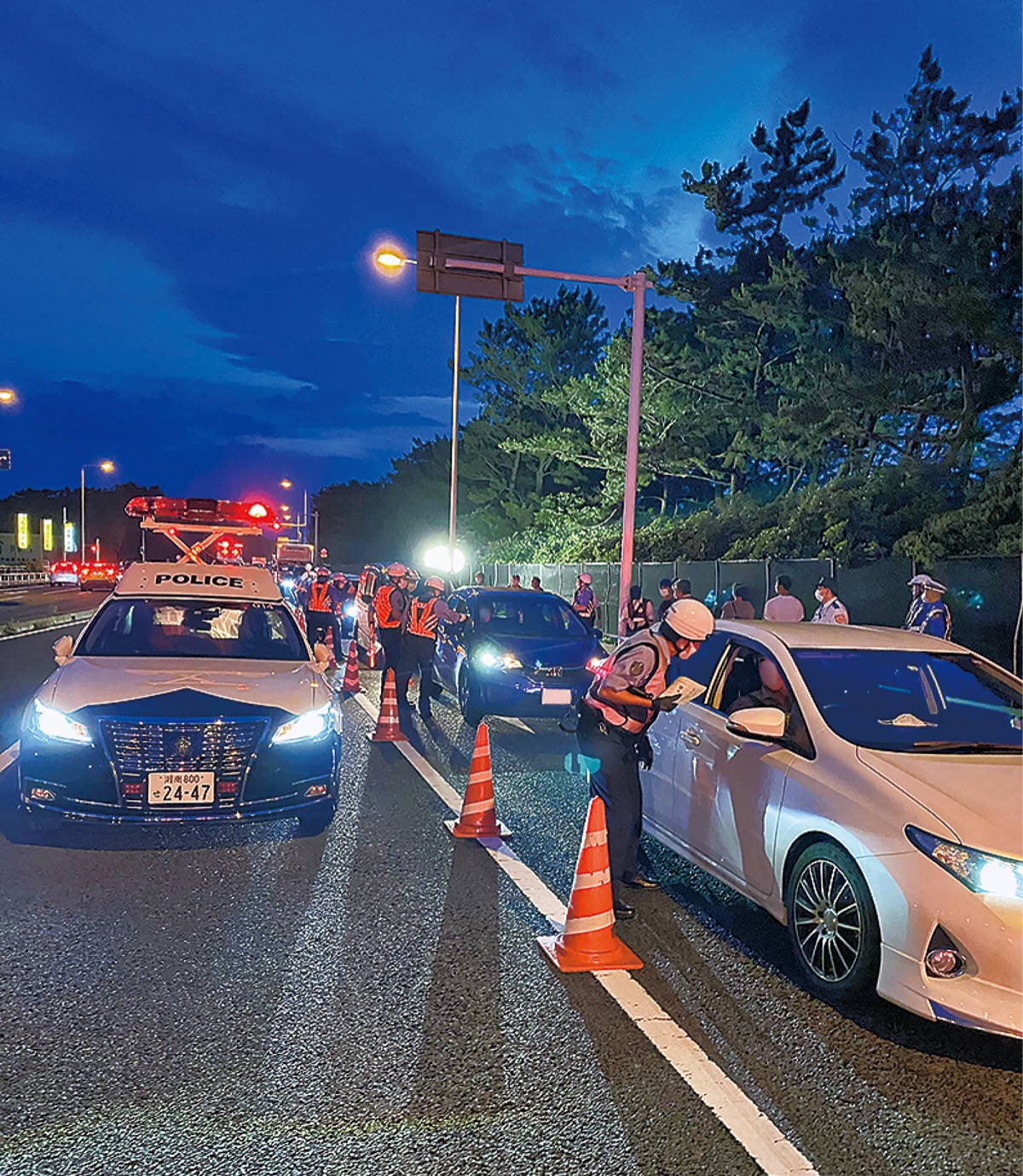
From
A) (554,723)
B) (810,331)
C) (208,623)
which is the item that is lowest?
(554,723)

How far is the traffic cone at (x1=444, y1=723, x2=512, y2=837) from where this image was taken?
23.0 feet

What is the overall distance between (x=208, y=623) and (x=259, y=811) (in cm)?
281

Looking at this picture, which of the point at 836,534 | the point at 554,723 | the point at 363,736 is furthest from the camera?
the point at 836,534

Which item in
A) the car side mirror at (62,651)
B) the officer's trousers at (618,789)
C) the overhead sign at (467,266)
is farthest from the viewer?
the overhead sign at (467,266)

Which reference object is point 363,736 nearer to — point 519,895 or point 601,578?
point 519,895

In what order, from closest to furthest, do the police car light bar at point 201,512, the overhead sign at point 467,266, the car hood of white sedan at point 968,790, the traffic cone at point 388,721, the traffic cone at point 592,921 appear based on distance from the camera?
the car hood of white sedan at point 968,790
the traffic cone at point 592,921
the traffic cone at point 388,721
the overhead sign at point 467,266
the police car light bar at point 201,512

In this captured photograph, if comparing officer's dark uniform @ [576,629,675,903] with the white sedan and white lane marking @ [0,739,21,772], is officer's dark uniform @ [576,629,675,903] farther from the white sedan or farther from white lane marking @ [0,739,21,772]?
white lane marking @ [0,739,21,772]

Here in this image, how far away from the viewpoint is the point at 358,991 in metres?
4.43

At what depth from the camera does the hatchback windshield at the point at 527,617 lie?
41.6 ft

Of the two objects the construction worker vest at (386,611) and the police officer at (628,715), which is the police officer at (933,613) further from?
the police officer at (628,715)

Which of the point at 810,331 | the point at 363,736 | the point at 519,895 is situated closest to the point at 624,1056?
the point at 519,895

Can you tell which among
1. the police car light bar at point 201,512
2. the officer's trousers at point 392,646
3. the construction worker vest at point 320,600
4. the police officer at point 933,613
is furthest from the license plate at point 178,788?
the police car light bar at point 201,512

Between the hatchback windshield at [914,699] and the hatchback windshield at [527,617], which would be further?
the hatchback windshield at [527,617]

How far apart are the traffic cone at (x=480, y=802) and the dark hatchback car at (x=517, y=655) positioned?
3803 mm
